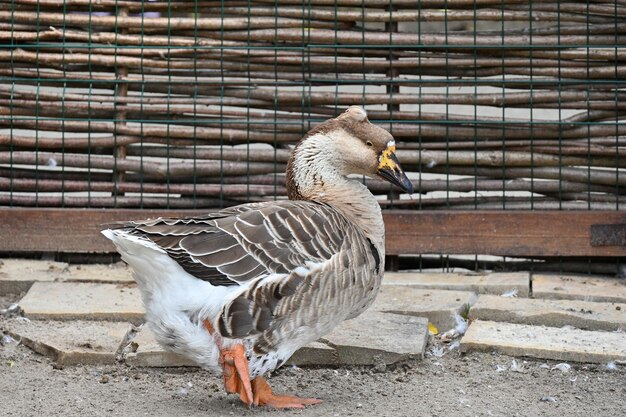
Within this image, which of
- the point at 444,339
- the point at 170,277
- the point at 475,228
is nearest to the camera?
the point at 170,277

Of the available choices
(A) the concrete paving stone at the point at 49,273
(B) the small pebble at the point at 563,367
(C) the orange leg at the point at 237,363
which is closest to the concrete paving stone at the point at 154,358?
(C) the orange leg at the point at 237,363

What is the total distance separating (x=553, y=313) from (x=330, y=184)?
163cm

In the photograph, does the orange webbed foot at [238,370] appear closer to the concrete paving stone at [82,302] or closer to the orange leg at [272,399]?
the orange leg at [272,399]

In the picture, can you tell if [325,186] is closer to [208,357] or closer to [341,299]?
[341,299]

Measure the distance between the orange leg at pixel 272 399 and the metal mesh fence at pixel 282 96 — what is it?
7.85 feet

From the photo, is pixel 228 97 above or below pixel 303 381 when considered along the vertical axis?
above

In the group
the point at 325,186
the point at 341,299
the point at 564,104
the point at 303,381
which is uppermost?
the point at 564,104

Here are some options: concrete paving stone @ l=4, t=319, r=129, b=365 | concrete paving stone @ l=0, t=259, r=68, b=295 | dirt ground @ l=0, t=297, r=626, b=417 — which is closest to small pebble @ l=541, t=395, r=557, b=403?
dirt ground @ l=0, t=297, r=626, b=417

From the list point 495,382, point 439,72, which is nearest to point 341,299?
point 495,382

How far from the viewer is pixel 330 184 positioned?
192 inches

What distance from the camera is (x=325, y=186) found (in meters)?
4.88

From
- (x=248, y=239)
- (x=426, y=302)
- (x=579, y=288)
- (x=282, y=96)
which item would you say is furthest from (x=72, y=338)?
(x=579, y=288)

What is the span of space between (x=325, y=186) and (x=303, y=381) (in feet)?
3.19

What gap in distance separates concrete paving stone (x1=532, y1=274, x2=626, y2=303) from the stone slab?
132mm
